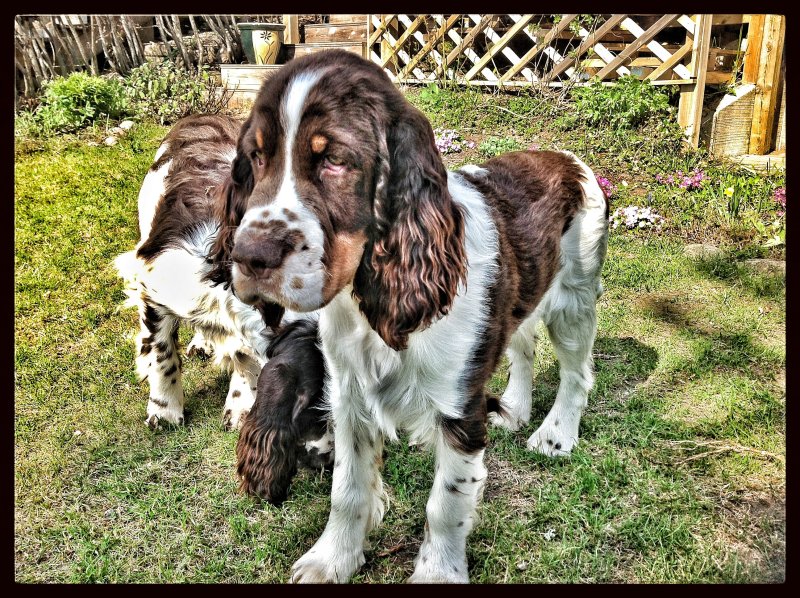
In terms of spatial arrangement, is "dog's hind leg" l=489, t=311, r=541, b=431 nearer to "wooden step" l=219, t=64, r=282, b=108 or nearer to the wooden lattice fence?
the wooden lattice fence

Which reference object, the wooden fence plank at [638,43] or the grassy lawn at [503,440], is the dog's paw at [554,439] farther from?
the wooden fence plank at [638,43]

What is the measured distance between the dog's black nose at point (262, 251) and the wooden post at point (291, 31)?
3.44 meters

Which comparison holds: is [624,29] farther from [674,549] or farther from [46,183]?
[46,183]

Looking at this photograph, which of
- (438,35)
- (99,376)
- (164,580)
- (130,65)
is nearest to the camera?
(164,580)

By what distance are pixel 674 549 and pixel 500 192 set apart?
5.26ft

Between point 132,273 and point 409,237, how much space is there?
7.68ft

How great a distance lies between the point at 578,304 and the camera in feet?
11.4

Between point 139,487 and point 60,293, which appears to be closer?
point 139,487

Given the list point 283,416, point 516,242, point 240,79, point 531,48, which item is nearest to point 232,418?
point 283,416

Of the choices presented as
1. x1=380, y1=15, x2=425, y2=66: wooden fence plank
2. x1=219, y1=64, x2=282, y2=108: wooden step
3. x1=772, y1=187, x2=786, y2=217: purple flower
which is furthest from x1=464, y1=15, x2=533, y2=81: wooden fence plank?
x1=772, y1=187, x2=786, y2=217: purple flower

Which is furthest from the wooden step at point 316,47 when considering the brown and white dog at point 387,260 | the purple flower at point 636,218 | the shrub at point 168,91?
the purple flower at point 636,218

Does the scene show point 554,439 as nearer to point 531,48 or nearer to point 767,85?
point 767,85

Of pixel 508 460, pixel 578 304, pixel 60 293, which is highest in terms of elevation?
pixel 578 304

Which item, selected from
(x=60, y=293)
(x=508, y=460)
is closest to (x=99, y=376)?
(x=60, y=293)
